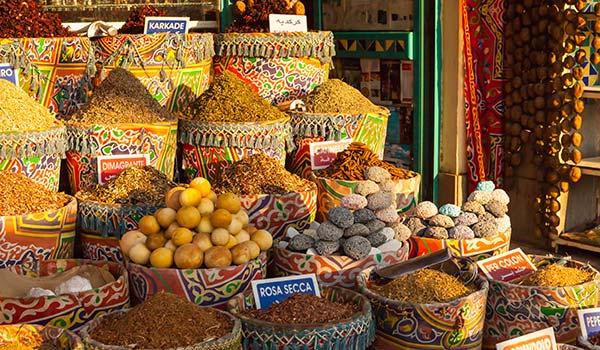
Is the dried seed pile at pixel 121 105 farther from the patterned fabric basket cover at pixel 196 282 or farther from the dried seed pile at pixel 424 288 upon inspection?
the dried seed pile at pixel 424 288

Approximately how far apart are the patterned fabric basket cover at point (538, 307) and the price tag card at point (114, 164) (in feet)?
4.45

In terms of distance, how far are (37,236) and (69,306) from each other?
0.50 m

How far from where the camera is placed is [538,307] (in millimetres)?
2623

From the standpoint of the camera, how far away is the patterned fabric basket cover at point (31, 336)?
2184 millimetres

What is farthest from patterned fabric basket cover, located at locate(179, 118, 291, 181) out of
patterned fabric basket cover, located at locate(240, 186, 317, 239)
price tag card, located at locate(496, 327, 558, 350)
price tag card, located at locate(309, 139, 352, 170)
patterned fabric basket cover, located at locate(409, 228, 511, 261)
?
price tag card, located at locate(496, 327, 558, 350)

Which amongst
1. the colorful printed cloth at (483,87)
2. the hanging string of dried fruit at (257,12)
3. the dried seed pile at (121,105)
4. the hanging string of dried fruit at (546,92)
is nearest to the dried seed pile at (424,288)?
the dried seed pile at (121,105)

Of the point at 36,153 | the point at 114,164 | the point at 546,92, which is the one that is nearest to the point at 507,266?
the point at 114,164

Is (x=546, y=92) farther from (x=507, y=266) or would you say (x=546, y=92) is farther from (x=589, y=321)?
(x=589, y=321)

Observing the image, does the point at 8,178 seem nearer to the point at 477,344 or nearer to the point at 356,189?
the point at 356,189

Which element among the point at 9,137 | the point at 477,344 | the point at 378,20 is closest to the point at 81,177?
the point at 9,137

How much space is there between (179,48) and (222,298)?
4.68 feet

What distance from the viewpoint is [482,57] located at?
501 centimetres

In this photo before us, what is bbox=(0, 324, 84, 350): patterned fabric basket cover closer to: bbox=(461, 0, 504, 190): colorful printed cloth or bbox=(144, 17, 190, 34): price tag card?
bbox=(144, 17, 190, 34): price tag card

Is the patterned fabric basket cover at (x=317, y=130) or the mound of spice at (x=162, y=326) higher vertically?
the patterned fabric basket cover at (x=317, y=130)
